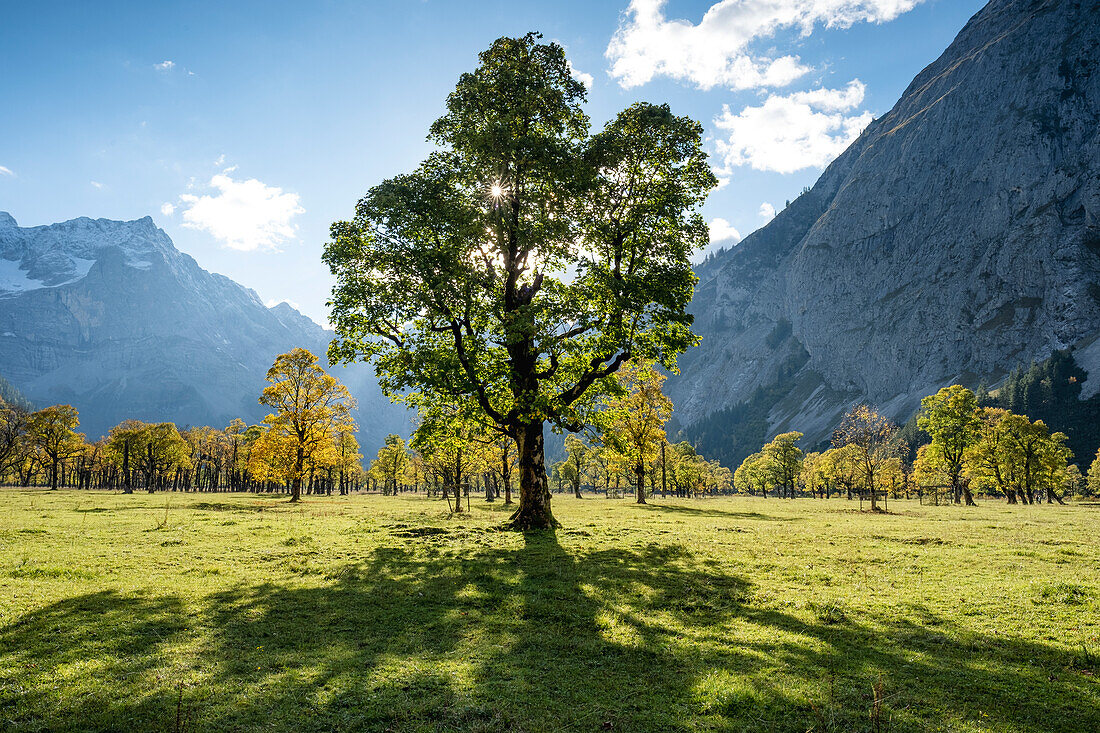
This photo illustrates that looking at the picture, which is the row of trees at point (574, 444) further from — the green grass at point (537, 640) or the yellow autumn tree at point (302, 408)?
the yellow autumn tree at point (302, 408)

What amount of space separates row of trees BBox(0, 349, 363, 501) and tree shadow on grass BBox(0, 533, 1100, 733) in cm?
4149

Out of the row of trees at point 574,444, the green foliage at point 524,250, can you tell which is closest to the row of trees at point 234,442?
the row of trees at point 574,444

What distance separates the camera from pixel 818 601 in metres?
12.8

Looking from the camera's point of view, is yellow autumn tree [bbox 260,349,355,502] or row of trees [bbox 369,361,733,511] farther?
yellow autumn tree [bbox 260,349,355,502]

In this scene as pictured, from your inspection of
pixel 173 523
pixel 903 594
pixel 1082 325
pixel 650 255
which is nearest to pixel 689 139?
pixel 650 255

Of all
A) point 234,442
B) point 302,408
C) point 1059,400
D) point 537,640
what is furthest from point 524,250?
point 1059,400

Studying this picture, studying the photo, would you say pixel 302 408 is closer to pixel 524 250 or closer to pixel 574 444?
pixel 524 250

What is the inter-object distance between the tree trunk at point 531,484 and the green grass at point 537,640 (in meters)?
7.10

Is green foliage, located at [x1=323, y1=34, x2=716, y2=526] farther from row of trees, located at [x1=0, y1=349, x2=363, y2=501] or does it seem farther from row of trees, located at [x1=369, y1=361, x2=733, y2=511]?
row of trees, located at [x1=0, y1=349, x2=363, y2=501]

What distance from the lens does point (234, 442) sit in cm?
10538

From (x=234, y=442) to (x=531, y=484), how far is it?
103233mm

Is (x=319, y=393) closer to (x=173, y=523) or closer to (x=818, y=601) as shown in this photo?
(x=173, y=523)

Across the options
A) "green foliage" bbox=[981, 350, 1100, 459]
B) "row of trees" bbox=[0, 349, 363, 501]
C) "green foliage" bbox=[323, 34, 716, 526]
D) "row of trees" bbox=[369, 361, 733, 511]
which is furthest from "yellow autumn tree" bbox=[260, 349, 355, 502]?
"green foliage" bbox=[981, 350, 1100, 459]

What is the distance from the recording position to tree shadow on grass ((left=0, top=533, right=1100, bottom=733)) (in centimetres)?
684
